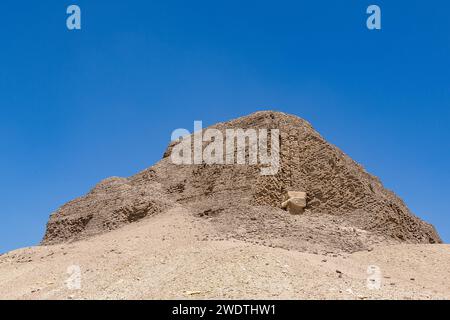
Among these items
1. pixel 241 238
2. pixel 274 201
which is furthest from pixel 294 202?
pixel 241 238

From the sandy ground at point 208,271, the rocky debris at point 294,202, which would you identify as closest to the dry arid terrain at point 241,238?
the sandy ground at point 208,271

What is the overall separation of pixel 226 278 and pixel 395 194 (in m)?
16.4

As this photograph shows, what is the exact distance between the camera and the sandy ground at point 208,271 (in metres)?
12.8

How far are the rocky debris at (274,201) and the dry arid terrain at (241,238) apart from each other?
0.19 ft

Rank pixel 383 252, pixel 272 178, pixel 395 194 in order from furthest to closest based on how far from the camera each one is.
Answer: pixel 395 194
pixel 272 178
pixel 383 252

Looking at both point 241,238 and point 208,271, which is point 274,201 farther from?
point 208,271

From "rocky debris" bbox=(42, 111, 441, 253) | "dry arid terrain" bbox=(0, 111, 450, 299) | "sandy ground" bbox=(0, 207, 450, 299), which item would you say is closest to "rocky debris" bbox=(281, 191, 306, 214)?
"rocky debris" bbox=(42, 111, 441, 253)

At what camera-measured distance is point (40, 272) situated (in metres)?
16.8

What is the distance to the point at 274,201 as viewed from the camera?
21484 millimetres

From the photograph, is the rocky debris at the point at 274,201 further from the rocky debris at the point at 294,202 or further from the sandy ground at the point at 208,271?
the sandy ground at the point at 208,271

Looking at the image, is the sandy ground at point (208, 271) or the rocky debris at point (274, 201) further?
the rocky debris at point (274, 201)

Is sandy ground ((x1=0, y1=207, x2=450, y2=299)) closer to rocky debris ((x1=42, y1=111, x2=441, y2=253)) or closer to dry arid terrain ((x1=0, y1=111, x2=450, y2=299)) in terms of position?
dry arid terrain ((x1=0, y1=111, x2=450, y2=299))
